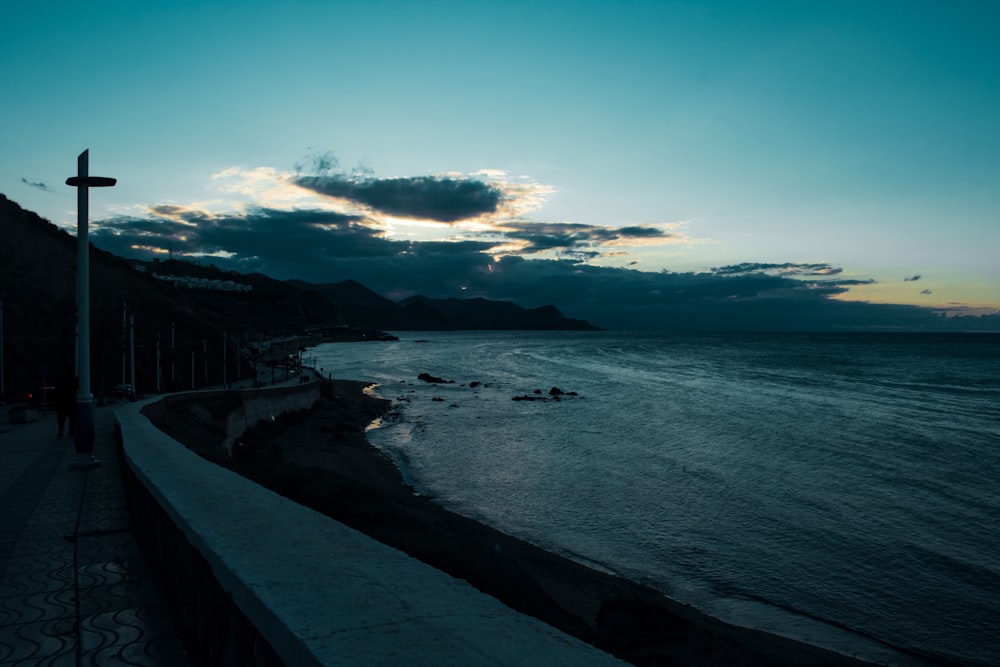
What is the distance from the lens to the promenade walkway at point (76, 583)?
12.2ft

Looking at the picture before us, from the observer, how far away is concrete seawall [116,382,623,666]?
2.41m

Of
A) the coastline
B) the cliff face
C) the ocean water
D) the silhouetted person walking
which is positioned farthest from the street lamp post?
the cliff face

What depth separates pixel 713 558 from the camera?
49.0 feet

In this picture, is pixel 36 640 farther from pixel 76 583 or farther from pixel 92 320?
pixel 92 320

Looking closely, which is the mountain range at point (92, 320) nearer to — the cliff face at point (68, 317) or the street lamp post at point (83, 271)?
the cliff face at point (68, 317)

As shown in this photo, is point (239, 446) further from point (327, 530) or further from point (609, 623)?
point (327, 530)

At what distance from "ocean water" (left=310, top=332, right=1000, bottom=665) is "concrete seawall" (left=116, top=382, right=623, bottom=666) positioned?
1001 cm

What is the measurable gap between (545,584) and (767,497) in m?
11.1

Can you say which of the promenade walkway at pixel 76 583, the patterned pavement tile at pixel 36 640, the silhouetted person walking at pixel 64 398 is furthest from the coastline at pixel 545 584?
the patterned pavement tile at pixel 36 640

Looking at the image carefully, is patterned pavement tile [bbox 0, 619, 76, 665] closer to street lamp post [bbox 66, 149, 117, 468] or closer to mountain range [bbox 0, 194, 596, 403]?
street lamp post [bbox 66, 149, 117, 468]

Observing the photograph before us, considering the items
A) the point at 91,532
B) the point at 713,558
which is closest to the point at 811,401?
the point at 713,558

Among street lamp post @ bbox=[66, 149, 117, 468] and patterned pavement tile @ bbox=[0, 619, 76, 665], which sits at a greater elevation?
street lamp post @ bbox=[66, 149, 117, 468]

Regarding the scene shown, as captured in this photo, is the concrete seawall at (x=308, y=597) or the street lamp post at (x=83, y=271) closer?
the concrete seawall at (x=308, y=597)

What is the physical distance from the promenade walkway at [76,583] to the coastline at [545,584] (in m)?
4.02
